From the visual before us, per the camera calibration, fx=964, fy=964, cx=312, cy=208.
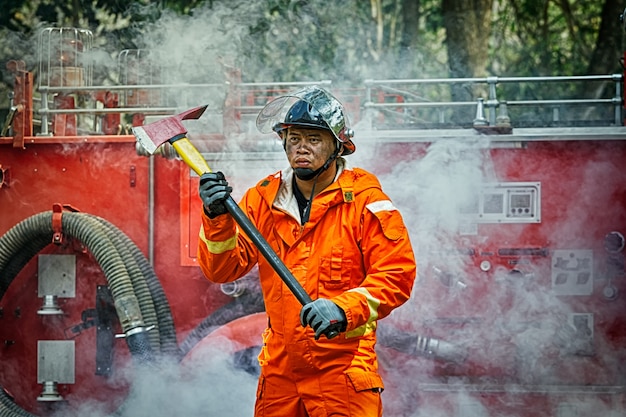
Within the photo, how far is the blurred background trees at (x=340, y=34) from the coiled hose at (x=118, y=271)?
146 cm

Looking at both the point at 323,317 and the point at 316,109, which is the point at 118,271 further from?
the point at 323,317

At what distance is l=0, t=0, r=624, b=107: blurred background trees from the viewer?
783 cm

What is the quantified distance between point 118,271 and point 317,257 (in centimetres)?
240

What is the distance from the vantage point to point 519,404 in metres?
6.07

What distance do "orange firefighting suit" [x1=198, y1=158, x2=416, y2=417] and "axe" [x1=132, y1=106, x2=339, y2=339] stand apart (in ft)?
0.25

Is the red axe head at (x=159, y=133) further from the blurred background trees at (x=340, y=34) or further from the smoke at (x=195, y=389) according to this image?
the blurred background trees at (x=340, y=34)

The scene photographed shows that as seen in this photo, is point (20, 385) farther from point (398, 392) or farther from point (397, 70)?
point (397, 70)

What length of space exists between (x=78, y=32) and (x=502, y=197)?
11.3 feet

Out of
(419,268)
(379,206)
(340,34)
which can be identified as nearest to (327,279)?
(379,206)

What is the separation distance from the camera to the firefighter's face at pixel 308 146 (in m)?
4.16

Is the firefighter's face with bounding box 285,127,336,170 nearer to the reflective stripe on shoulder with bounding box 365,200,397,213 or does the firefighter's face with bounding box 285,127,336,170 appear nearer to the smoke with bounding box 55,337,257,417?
the reflective stripe on shoulder with bounding box 365,200,397,213

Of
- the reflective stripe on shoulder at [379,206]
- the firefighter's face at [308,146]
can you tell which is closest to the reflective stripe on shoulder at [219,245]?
the firefighter's face at [308,146]

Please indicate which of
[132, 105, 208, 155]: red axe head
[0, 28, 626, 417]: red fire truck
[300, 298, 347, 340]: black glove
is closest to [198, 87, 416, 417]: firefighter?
[300, 298, 347, 340]: black glove

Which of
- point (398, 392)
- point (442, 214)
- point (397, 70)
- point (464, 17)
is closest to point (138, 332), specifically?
point (398, 392)
